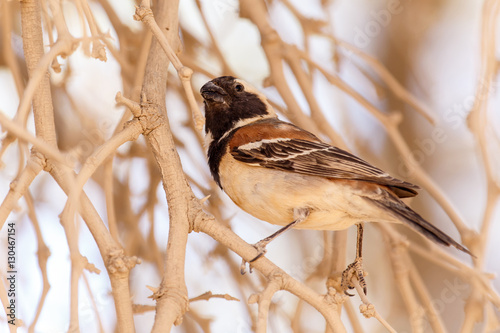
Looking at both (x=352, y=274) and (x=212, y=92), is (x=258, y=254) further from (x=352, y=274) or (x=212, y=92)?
(x=212, y=92)

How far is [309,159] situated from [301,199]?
0.25 metres

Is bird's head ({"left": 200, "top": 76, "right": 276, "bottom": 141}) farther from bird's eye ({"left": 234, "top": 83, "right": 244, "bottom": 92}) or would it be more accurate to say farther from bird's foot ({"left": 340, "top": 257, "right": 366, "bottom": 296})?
bird's foot ({"left": 340, "top": 257, "right": 366, "bottom": 296})

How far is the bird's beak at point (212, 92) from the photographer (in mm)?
3451

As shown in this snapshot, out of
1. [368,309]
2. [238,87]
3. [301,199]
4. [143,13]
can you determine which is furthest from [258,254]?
[238,87]

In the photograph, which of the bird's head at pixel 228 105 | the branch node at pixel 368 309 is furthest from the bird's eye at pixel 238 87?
the branch node at pixel 368 309

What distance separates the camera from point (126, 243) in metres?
3.54

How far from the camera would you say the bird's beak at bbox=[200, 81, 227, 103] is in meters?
3.45

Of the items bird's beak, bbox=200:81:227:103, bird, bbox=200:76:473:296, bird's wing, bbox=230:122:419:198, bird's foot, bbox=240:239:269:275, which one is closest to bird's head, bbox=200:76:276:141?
bird's beak, bbox=200:81:227:103

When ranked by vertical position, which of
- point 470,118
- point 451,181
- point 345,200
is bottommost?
point 345,200

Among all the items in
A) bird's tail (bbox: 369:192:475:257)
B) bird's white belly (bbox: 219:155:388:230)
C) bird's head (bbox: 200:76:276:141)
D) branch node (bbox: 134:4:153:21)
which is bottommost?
bird's tail (bbox: 369:192:475:257)

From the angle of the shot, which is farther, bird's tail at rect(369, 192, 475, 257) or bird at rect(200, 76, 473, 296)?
bird at rect(200, 76, 473, 296)

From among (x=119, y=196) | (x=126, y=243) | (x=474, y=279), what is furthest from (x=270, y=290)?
(x=119, y=196)

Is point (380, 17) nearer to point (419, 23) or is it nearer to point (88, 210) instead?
point (419, 23)

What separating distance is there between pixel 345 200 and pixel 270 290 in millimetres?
991
